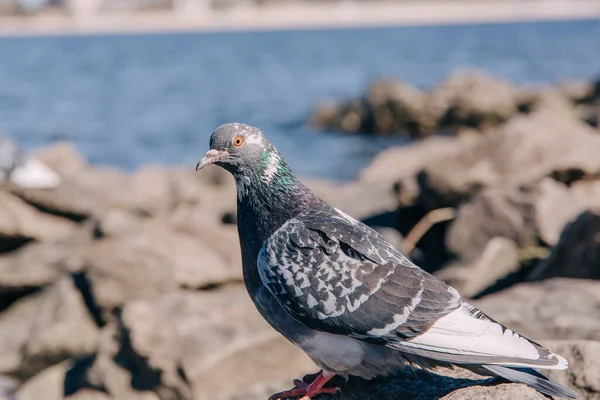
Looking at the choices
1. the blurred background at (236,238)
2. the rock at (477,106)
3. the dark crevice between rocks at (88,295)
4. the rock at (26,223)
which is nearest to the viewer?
the blurred background at (236,238)

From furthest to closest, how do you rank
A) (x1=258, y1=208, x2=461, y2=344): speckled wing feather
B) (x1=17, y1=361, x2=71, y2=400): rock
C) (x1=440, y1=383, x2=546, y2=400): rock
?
(x1=17, y1=361, x2=71, y2=400): rock < (x1=258, y1=208, x2=461, y2=344): speckled wing feather < (x1=440, y1=383, x2=546, y2=400): rock

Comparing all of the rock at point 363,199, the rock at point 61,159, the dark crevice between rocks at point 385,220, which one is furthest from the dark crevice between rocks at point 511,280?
the rock at point 61,159

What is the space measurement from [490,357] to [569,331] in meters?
1.68

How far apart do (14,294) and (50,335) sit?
1.29 meters

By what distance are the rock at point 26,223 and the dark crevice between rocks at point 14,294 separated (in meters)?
0.90

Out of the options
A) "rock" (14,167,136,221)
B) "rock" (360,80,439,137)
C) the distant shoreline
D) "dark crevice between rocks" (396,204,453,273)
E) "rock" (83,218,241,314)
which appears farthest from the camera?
the distant shoreline

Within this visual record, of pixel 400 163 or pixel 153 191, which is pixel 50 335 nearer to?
pixel 153 191

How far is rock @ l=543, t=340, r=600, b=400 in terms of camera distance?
407 centimetres

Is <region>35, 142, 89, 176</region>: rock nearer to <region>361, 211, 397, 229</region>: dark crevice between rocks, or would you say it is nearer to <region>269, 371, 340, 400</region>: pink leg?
<region>361, 211, 397, 229</region>: dark crevice between rocks

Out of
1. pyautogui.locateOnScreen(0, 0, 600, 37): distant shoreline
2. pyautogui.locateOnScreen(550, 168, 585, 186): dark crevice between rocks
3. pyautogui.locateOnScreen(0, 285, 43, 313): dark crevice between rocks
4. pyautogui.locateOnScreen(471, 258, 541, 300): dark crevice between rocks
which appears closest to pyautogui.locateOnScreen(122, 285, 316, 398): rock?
pyautogui.locateOnScreen(471, 258, 541, 300): dark crevice between rocks

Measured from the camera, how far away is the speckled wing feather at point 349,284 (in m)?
3.85

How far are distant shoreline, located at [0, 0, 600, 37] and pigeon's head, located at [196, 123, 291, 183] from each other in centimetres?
11555

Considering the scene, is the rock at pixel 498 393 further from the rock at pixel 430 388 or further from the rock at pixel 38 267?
the rock at pixel 38 267

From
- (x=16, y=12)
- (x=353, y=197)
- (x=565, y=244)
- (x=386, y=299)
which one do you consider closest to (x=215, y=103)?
(x=353, y=197)
